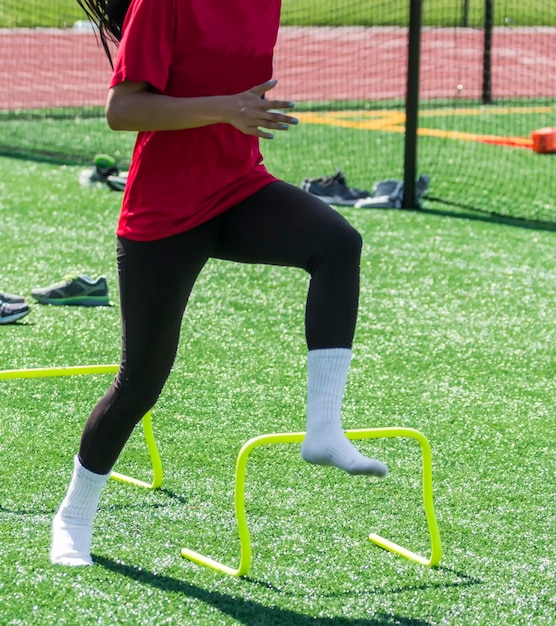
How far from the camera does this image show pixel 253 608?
10.5ft

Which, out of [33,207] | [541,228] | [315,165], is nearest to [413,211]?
[541,228]

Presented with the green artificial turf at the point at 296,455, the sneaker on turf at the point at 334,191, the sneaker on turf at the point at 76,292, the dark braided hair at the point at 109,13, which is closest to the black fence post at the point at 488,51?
the sneaker on turf at the point at 334,191

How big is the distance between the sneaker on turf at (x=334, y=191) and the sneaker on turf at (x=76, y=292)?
3.48 m

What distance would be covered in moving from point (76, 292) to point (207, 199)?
3595 millimetres

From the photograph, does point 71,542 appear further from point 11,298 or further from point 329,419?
point 11,298

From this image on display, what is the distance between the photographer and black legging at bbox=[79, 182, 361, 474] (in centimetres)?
309

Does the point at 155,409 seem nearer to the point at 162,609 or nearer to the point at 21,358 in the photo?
the point at 21,358

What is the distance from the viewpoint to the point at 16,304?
6.29 meters

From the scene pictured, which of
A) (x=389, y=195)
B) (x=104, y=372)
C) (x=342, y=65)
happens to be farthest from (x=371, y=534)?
(x=342, y=65)

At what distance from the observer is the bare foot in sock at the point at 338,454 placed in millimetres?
2912

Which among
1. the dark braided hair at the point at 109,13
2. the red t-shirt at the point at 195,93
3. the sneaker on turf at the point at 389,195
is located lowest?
the sneaker on turf at the point at 389,195

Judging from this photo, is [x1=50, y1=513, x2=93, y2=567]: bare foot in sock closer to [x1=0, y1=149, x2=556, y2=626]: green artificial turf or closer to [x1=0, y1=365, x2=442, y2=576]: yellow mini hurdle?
[x1=0, y1=149, x2=556, y2=626]: green artificial turf

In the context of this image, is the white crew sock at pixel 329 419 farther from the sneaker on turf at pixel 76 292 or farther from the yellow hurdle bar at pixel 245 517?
the sneaker on turf at pixel 76 292

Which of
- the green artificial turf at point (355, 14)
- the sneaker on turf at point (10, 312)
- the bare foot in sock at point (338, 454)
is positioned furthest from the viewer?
the green artificial turf at point (355, 14)
